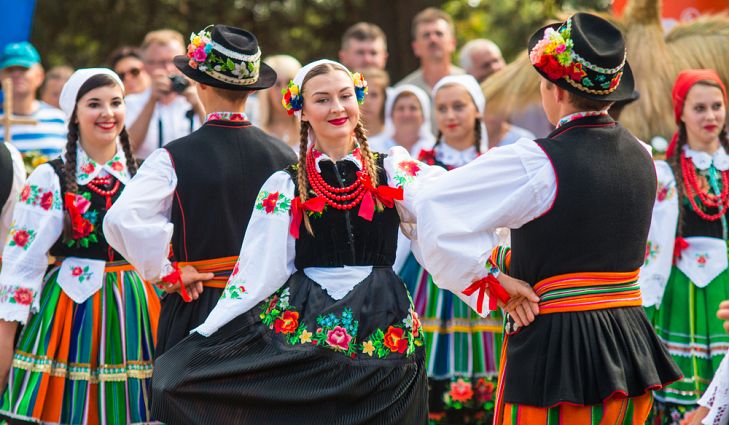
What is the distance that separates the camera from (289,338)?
375cm

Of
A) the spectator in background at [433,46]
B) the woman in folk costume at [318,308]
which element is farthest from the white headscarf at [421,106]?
the woman in folk costume at [318,308]

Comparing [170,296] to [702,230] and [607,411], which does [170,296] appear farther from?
[702,230]

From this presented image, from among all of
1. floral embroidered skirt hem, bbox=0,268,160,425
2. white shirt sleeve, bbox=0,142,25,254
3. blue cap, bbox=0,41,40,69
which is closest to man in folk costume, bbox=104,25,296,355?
floral embroidered skirt hem, bbox=0,268,160,425

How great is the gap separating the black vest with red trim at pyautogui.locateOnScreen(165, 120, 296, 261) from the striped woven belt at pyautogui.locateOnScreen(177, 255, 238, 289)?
2 cm

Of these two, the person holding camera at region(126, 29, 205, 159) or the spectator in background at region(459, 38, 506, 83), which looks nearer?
the person holding camera at region(126, 29, 205, 159)

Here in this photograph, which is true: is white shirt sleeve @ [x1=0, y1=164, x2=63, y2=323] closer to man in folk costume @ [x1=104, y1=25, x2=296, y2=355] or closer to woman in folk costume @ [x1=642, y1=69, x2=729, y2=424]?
man in folk costume @ [x1=104, y1=25, x2=296, y2=355]

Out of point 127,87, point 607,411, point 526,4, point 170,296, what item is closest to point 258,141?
point 170,296

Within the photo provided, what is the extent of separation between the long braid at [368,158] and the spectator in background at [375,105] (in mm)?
3260

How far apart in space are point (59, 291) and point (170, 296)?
1.84 feet

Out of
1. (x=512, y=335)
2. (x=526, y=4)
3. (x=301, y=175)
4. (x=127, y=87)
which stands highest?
(x=526, y=4)

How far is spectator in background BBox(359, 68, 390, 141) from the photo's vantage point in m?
7.34

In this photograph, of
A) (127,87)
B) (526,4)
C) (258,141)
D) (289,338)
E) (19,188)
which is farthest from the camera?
(526,4)

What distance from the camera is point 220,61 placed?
445cm

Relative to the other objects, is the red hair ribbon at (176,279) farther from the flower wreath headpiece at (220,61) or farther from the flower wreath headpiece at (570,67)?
the flower wreath headpiece at (570,67)
